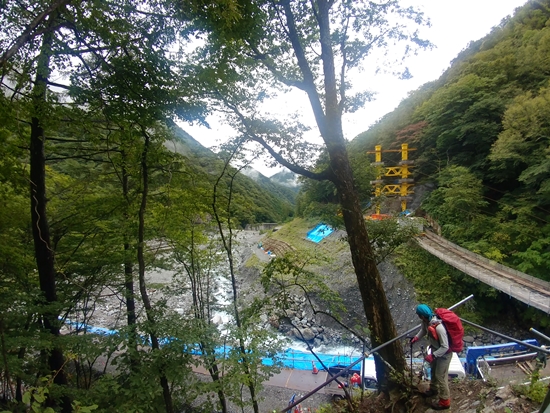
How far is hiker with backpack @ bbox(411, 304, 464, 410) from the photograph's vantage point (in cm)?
279

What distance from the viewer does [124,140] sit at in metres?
3.40

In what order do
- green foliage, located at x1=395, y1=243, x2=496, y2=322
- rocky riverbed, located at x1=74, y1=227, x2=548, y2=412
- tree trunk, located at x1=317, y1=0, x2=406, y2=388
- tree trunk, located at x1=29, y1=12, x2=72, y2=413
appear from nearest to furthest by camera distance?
1. tree trunk, located at x1=29, y1=12, x2=72, y2=413
2. tree trunk, located at x1=317, y1=0, x2=406, y2=388
3. rocky riverbed, located at x1=74, y1=227, x2=548, y2=412
4. green foliage, located at x1=395, y1=243, x2=496, y2=322

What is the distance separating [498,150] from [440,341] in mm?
12405

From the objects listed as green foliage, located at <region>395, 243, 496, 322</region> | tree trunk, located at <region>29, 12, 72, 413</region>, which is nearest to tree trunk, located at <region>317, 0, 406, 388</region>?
tree trunk, located at <region>29, 12, 72, 413</region>

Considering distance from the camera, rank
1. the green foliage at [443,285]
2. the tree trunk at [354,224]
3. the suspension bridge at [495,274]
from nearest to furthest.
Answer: the tree trunk at [354,224] → the suspension bridge at [495,274] → the green foliage at [443,285]

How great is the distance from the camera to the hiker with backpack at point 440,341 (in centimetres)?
279

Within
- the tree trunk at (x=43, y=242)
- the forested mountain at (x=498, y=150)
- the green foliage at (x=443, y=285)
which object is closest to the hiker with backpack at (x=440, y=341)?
the forested mountain at (x=498, y=150)

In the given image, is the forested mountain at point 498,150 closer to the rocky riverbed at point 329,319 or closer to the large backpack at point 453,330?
the large backpack at point 453,330

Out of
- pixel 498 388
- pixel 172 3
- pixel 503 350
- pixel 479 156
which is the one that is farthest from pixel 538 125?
pixel 172 3

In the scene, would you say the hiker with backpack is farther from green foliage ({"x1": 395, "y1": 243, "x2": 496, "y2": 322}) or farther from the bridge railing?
green foliage ({"x1": 395, "y1": 243, "x2": 496, "y2": 322})

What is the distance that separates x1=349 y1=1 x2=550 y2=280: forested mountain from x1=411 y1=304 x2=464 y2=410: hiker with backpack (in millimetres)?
2793

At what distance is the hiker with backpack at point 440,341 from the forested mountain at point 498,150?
9.16ft

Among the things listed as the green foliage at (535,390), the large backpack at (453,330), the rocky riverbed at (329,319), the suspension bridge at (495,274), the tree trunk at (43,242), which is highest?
the tree trunk at (43,242)

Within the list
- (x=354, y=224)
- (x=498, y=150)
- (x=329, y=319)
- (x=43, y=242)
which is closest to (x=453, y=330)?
(x=354, y=224)
